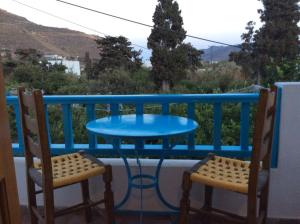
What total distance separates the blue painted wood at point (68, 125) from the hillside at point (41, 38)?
14.2m

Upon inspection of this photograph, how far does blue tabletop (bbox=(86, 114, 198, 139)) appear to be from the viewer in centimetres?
180

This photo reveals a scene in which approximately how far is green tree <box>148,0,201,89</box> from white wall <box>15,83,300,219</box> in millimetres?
17549

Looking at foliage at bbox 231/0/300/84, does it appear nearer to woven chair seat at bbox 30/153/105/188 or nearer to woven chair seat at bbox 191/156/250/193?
woven chair seat at bbox 191/156/250/193

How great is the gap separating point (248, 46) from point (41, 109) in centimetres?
2133

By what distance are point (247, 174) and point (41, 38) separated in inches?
724

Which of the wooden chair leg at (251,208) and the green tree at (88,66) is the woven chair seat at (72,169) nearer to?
the wooden chair leg at (251,208)

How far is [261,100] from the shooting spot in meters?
1.54

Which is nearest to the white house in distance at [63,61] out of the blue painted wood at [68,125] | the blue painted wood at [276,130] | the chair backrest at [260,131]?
the blue painted wood at [68,125]

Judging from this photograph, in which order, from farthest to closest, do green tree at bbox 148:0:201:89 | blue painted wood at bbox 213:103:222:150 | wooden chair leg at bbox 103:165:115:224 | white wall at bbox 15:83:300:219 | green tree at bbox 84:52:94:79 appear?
green tree at bbox 148:0:201:89, green tree at bbox 84:52:94:79, blue painted wood at bbox 213:103:222:150, white wall at bbox 15:83:300:219, wooden chair leg at bbox 103:165:115:224

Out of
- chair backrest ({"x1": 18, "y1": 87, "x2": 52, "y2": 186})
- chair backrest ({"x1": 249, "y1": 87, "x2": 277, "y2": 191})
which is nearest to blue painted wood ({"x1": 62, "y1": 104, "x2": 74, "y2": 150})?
chair backrest ({"x1": 18, "y1": 87, "x2": 52, "y2": 186})

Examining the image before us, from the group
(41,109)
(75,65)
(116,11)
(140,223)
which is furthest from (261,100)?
(75,65)

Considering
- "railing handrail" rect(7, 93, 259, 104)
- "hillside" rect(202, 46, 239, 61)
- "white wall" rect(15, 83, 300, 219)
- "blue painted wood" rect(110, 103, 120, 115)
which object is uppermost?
"hillside" rect(202, 46, 239, 61)

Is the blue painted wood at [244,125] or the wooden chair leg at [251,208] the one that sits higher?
the blue painted wood at [244,125]

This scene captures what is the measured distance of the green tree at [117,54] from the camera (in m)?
21.3
